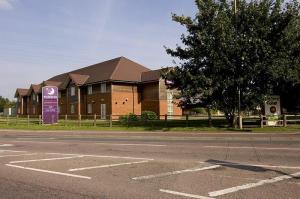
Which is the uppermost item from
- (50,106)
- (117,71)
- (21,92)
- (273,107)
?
(117,71)

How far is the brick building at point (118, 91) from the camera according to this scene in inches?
2009

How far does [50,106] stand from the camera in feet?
141

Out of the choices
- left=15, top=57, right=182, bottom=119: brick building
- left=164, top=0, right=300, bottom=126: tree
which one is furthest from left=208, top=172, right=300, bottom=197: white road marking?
left=15, top=57, right=182, bottom=119: brick building

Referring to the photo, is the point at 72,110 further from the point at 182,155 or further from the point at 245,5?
the point at 182,155

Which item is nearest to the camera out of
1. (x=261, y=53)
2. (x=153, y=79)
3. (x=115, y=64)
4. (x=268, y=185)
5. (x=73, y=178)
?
(x=268, y=185)

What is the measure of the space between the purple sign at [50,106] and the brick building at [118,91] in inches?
349

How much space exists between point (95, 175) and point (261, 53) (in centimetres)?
1968

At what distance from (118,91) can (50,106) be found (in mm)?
10989

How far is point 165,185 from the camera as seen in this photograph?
8.44m

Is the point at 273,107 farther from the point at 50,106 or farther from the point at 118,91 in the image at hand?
the point at 118,91

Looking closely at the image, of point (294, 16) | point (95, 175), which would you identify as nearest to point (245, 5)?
point (294, 16)

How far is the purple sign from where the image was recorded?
139 ft

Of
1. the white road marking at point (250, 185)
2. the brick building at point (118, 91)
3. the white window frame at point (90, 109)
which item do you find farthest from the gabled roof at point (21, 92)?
the white road marking at point (250, 185)

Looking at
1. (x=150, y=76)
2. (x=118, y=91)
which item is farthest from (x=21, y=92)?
(x=150, y=76)
